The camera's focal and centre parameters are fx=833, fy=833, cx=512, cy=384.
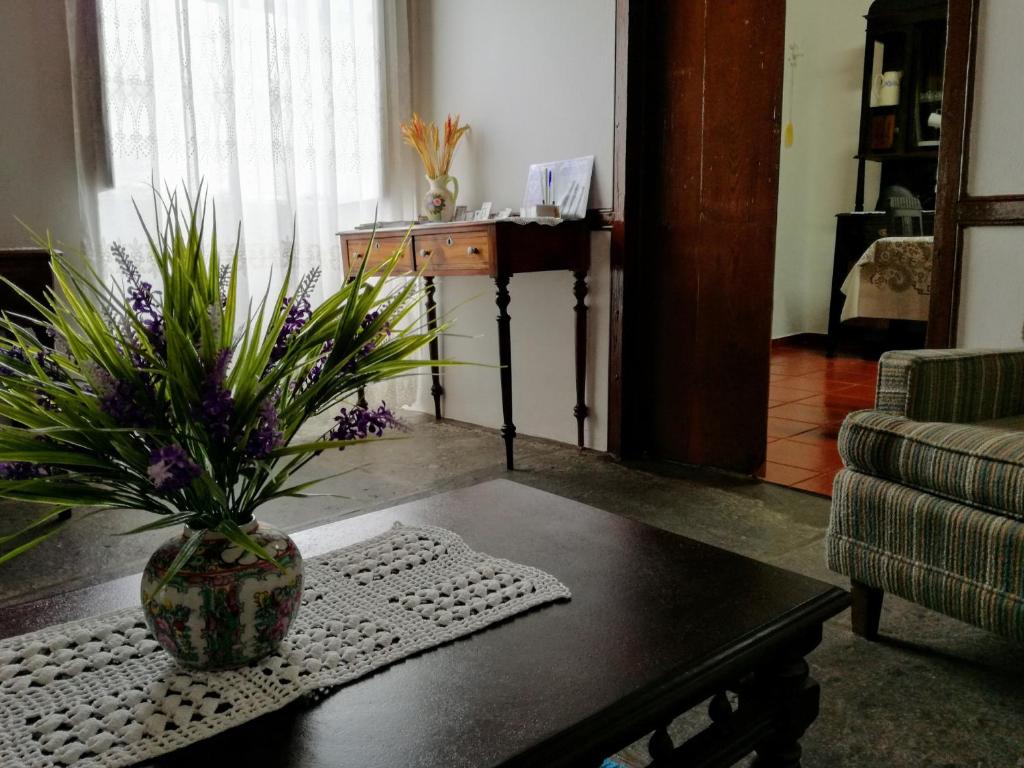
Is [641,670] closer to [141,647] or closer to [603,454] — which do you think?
[141,647]

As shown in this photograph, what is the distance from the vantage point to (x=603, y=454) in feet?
9.53

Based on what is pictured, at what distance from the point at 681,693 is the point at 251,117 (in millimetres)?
2754

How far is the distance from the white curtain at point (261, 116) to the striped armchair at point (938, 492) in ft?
5.50

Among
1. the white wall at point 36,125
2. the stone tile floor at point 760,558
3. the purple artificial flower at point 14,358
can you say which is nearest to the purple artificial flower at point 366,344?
the purple artificial flower at point 14,358

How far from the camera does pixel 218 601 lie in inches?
29.1

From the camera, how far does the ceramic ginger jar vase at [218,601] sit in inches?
29.0

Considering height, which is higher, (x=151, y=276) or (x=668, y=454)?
(x=151, y=276)

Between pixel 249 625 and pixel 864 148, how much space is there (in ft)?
17.9

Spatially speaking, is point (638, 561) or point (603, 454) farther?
point (603, 454)

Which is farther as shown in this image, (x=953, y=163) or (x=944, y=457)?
(x=953, y=163)

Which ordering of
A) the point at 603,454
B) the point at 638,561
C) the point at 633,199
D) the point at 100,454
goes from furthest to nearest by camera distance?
the point at 603,454, the point at 633,199, the point at 638,561, the point at 100,454

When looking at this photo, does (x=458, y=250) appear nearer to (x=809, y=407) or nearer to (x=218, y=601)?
(x=809, y=407)

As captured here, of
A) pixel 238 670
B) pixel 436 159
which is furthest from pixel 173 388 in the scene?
pixel 436 159

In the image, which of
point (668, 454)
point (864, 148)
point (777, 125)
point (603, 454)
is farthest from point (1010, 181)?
point (864, 148)
